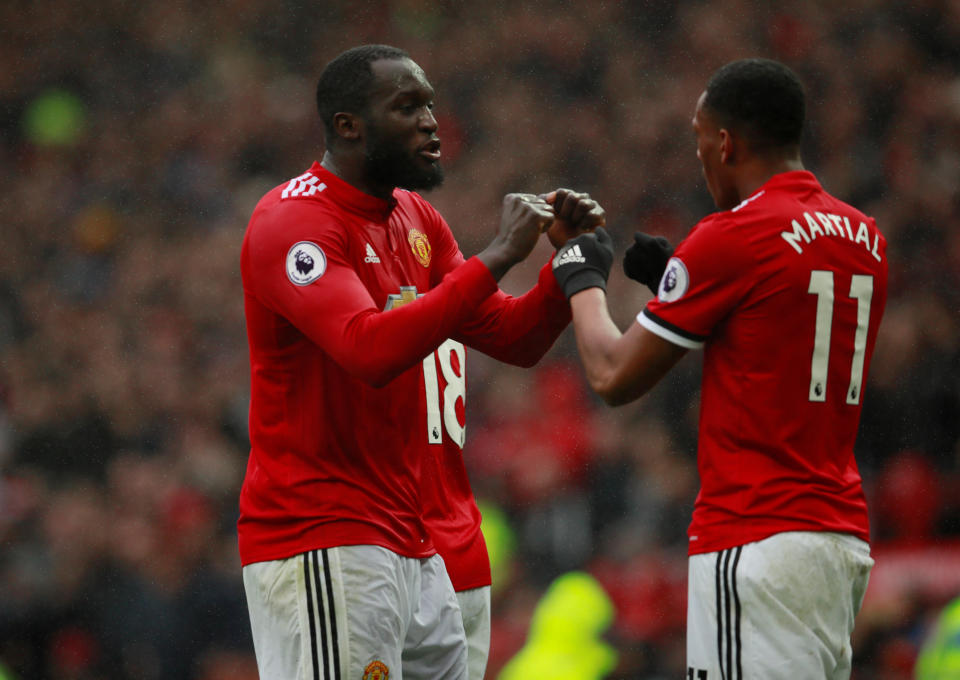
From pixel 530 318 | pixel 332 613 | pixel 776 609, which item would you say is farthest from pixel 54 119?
pixel 776 609

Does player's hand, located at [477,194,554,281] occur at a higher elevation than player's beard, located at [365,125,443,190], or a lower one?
lower

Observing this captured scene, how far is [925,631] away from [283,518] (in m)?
3.59

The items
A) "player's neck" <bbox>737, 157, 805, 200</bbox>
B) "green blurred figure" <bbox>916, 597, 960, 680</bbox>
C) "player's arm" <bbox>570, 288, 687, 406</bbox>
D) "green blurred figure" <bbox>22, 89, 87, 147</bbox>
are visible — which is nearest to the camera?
"player's arm" <bbox>570, 288, 687, 406</bbox>

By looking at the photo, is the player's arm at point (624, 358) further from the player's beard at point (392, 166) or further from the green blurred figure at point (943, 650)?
the green blurred figure at point (943, 650)

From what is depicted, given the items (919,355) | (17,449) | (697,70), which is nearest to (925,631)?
(919,355)

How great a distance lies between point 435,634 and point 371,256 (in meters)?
1.05

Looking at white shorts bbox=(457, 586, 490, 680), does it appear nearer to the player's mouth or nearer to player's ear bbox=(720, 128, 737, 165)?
the player's mouth

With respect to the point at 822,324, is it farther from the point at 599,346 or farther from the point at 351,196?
the point at 351,196

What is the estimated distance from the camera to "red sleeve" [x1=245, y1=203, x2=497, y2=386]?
9.57 feet

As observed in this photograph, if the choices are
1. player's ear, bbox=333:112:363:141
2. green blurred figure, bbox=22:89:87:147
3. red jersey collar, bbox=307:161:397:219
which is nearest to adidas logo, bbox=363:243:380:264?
red jersey collar, bbox=307:161:397:219

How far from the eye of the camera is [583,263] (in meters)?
3.21

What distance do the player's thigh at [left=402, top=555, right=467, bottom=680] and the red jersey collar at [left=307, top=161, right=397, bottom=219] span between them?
38.9 inches

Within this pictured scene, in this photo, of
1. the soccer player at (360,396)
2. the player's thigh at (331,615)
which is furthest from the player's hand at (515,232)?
the player's thigh at (331,615)

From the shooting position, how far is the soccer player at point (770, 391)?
2.82m
